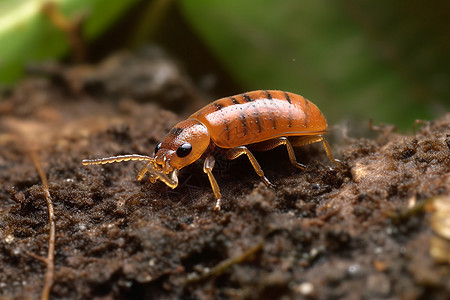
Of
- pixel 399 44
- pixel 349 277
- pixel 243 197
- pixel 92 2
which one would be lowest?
pixel 349 277

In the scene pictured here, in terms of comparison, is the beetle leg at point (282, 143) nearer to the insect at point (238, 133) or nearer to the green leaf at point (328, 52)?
the insect at point (238, 133)

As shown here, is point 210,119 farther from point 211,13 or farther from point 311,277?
point 211,13

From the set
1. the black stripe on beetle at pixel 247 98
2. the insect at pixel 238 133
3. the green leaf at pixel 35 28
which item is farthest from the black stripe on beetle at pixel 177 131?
the green leaf at pixel 35 28

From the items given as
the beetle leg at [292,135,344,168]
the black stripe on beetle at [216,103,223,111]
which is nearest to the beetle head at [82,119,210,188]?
the black stripe on beetle at [216,103,223,111]

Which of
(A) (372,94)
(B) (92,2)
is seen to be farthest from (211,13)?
(A) (372,94)

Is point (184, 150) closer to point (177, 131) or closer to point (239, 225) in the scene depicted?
point (177, 131)

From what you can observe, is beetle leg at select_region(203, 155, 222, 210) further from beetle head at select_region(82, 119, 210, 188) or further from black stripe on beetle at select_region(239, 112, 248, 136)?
black stripe on beetle at select_region(239, 112, 248, 136)
